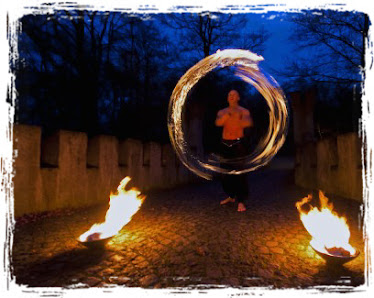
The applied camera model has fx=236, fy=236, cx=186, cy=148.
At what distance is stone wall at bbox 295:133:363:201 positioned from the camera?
19.5 feet

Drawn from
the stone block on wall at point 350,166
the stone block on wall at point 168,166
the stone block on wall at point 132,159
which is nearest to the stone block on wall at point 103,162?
the stone block on wall at point 132,159

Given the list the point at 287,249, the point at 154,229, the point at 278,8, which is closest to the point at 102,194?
the point at 154,229

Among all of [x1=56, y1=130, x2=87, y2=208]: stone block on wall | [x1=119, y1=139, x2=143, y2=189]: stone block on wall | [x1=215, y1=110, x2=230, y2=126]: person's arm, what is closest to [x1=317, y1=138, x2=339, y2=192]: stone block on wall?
[x1=215, y1=110, x2=230, y2=126]: person's arm

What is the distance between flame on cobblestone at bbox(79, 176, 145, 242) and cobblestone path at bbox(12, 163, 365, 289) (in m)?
0.20

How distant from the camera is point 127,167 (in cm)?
740

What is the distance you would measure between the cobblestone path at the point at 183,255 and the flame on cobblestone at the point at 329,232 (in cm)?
20

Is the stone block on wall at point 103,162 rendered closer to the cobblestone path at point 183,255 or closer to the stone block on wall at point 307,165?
the cobblestone path at point 183,255

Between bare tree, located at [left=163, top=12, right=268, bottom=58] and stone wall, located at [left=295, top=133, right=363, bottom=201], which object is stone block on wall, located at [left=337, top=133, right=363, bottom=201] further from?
bare tree, located at [left=163, top=12, right=268, bottom=58]

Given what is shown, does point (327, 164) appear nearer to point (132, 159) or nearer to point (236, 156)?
point (236, 156)

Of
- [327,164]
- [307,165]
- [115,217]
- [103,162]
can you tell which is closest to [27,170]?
[103,162]

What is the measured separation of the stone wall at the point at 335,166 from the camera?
594cm

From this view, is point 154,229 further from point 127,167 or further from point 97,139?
point 127,167

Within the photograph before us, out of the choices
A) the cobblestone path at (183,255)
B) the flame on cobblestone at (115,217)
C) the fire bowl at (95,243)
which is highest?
the flame on cobblestone at (115,217)

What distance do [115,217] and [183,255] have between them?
1.20m
